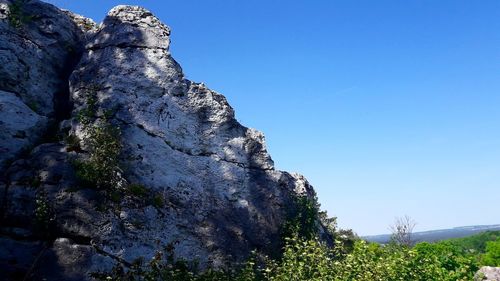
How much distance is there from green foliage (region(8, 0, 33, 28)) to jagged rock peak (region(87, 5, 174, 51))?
9.65 ft

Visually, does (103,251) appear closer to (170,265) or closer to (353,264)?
(170,265)

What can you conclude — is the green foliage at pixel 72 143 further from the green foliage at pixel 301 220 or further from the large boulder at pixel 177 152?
the green foliage at pixel 301 220

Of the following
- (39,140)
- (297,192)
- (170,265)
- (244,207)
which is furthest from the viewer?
(297,192)

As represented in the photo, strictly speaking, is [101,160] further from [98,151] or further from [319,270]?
[319,270]

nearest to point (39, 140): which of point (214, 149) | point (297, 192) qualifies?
point (214, 149)

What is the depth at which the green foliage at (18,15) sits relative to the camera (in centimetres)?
1848

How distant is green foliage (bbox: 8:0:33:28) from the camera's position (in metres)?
18.5

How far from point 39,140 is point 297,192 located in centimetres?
1140

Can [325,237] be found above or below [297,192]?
below

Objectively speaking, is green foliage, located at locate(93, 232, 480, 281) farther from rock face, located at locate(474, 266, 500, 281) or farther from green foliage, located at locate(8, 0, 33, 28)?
green foliage, located at locate(8, 0, 33, 28)

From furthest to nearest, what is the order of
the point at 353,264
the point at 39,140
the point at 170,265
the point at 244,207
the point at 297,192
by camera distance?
the point at 297,192 → the point at 244,207 → the point at 39,140 → the point at 170,265 → the point at 353,264

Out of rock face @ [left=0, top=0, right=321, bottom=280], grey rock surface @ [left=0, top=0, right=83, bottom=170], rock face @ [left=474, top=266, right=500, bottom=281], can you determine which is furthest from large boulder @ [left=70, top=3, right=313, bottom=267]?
rock face @ [left=474, top=266, right=500, bottom=281]

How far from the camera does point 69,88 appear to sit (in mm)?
18625

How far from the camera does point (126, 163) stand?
16.1 metres
